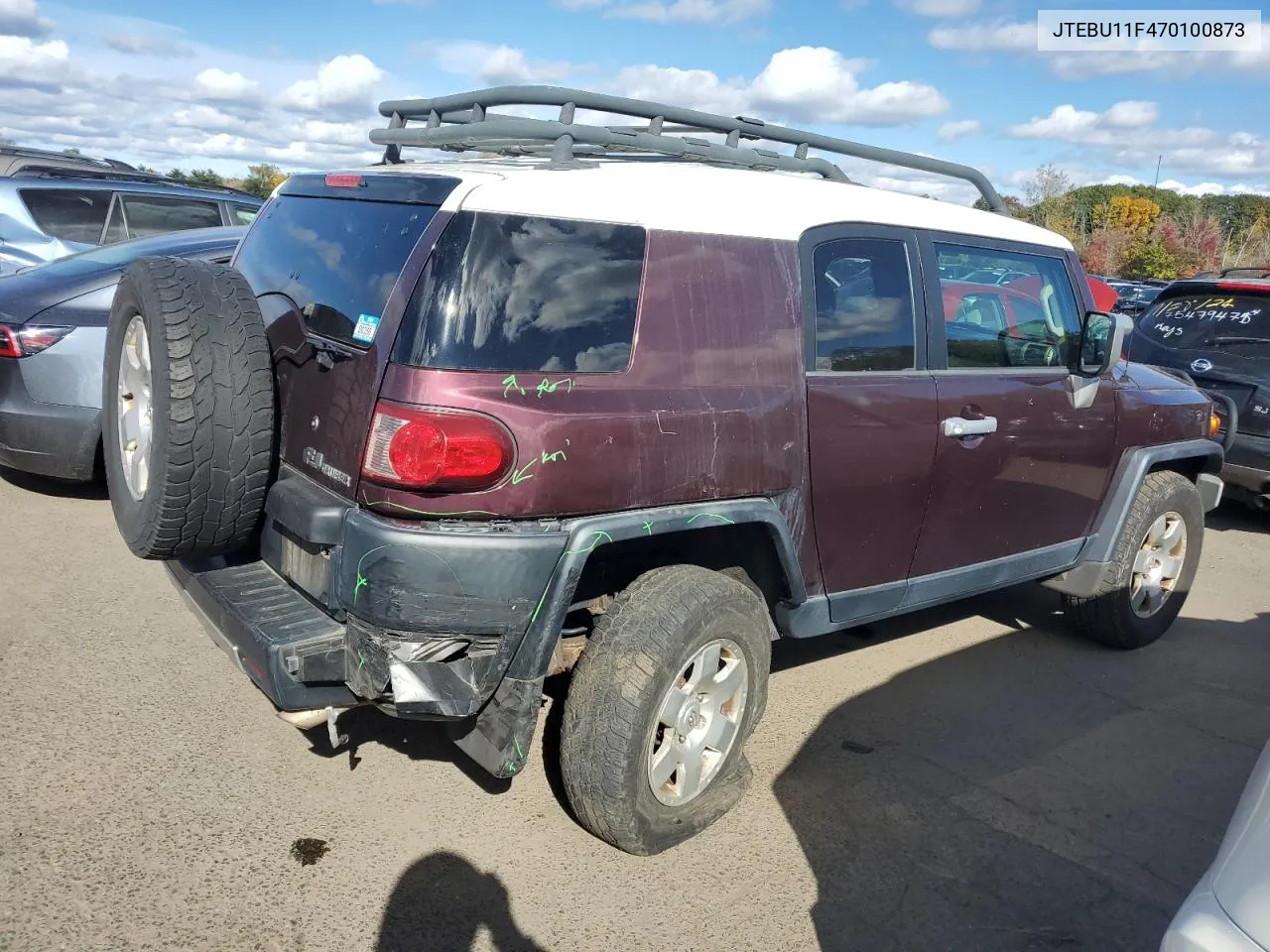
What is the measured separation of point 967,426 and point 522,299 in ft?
6.08

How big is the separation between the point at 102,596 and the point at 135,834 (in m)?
1.99

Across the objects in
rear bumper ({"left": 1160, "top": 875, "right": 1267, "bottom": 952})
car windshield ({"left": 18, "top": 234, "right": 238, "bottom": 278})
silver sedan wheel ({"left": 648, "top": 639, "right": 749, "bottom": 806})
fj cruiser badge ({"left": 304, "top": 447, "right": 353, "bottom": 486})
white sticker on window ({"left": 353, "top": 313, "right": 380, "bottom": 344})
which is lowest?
silver sedan wheel ({"left": 648, "top": 639, "right": 749, "bottom": 806})

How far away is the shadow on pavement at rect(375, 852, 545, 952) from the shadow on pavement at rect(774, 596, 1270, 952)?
870 mm

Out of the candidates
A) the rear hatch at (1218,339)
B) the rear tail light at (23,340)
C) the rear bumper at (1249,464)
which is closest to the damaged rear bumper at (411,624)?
the rear tail light at (23,340)

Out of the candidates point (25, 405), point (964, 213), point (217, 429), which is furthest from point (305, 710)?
point (25, 405)

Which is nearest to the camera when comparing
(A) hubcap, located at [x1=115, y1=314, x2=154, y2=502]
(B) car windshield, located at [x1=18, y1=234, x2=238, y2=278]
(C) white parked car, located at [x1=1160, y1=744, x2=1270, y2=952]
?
(C) white parked car, located at [x1=1160, y1=744, x2=1270, y2=952]

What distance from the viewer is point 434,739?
3.66m

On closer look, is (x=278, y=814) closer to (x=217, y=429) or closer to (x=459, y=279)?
(x=217, y=429)

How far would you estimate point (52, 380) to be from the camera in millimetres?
5344

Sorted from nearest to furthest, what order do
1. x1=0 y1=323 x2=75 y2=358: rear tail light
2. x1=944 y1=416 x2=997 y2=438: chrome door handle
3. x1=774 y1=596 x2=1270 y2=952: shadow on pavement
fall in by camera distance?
x1=774 y1=596 x2=1270 y2=952: shadow on pavement
x1=944 y1=416 x2=997 y2=438: chrome door handle
x1=0 y1=323 x2=75 y2=358: rear tail light

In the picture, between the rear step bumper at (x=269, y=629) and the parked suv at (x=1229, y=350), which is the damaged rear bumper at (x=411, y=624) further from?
the parked suv at (x=1229, y=350)

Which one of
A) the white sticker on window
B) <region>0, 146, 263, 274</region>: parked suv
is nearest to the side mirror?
the white sticker on window

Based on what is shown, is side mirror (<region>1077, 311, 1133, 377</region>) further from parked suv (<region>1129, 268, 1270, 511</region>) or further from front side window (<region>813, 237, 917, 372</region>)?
parked suv (<region>1129, 268, 1270, 511</region>)

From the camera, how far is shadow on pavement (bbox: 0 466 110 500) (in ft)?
19.8
